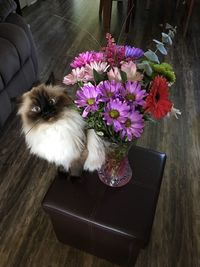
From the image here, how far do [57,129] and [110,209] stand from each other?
37 cm

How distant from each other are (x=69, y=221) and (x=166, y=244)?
60 cm

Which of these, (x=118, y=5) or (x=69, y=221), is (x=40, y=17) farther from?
(x=69, y=221)

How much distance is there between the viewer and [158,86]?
2.01 feet

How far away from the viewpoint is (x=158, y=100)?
0.61 m

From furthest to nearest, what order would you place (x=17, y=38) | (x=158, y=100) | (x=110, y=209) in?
(x=17, y=38) → (x=110, y=209) → (x=158, y=100)

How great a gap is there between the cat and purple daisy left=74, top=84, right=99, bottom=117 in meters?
0.17

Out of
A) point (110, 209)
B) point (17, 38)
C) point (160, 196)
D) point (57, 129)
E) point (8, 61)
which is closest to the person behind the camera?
point (57, 129)

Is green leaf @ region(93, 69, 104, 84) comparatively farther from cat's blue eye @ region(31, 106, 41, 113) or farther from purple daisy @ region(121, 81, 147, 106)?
cat's blue eye @ region(31, 106, 41, 113)

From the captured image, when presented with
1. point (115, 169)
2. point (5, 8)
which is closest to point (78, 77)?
point (115, 169)

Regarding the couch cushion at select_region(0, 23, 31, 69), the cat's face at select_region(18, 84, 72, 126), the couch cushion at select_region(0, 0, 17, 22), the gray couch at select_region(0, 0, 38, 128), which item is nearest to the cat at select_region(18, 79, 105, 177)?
the cat's face at select_region(18, 84, 72, 126)

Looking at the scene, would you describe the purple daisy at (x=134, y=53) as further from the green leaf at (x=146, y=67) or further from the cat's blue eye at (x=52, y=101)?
the cat's blue eye at (x=52, y=101)

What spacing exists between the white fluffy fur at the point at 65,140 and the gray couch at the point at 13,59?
0.75 meters

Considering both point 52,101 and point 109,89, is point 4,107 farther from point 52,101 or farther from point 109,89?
point 109,89

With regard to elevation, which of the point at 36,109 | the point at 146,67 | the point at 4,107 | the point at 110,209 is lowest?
the point at 4,107
